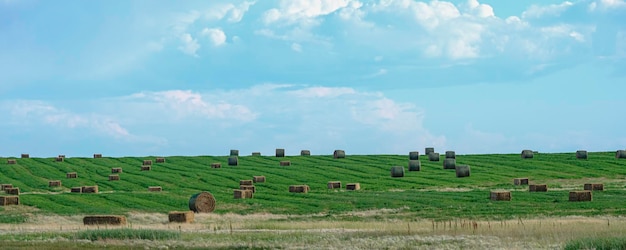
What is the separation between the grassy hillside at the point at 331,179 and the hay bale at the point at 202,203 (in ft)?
3.31

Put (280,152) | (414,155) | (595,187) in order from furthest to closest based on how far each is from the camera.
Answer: (280,152), (414,155), (595,187)

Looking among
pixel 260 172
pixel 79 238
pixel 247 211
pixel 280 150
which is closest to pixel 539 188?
pixel 247 211

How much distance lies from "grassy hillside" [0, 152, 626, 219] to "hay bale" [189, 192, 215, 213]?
3.31 ft

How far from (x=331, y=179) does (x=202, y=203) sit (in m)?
23.5

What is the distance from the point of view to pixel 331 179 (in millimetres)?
75062

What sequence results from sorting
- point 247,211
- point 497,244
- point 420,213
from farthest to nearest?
point 247,211
point 420,213
point 497,244

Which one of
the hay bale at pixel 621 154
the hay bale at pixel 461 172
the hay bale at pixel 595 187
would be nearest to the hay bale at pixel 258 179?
the hay bale at pixel 461 172

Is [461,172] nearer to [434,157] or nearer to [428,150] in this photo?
[434,157]

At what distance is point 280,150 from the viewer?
317 ft

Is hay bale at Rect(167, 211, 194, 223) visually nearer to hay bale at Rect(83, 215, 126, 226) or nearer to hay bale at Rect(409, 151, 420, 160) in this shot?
hay bale at Rect(83, 215, 126, 226)

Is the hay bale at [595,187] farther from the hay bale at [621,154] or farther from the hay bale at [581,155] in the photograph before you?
the hay bale at [621,154]

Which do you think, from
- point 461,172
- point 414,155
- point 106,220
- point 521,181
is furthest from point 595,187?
point 414,155

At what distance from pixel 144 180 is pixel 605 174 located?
128ft

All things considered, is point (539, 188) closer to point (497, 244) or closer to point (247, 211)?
point (247, 211)
